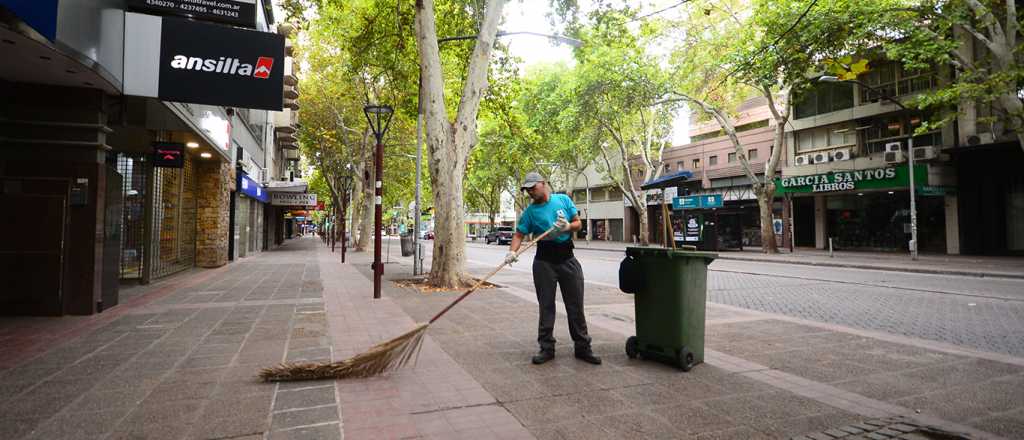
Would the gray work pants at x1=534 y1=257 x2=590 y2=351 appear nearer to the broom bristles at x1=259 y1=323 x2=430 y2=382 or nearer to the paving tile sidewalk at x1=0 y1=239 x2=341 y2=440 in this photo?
the broom bristles at x1=259 y1=323 x2=430 y2=382

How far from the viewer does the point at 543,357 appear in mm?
4555

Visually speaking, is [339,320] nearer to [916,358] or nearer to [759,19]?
[916,358]

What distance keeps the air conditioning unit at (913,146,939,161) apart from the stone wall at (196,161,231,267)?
86.6 feet

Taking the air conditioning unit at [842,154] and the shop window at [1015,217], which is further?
the air conditioning unit at [842,154]

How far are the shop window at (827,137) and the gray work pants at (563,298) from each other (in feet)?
86.6

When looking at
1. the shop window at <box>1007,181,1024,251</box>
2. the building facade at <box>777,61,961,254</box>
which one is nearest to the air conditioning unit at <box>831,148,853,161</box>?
the building facade at <box>777,61,961,254</box>

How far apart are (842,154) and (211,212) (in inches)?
1079

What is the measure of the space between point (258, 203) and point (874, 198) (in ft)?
98.6

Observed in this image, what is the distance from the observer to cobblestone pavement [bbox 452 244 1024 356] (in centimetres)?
605

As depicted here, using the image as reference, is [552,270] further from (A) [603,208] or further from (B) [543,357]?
(A) [603,208]

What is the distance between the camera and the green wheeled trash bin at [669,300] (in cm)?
424

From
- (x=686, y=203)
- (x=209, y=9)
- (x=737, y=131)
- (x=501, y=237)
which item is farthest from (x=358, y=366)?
(x=501, y=237)

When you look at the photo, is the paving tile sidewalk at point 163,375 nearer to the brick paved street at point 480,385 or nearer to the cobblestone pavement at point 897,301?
the brick paved street at point 480,385

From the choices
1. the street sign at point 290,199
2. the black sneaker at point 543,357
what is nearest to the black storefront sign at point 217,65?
the black sneaker at point 543,357
